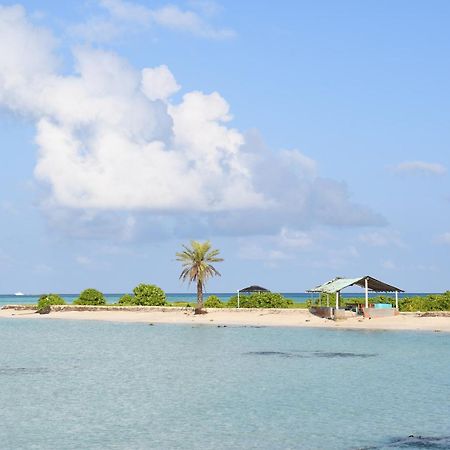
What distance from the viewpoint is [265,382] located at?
38.4m

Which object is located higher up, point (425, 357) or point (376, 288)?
point (376, 288)

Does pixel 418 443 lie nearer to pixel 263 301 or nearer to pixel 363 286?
pixel 363 286

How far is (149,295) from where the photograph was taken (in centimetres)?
10019

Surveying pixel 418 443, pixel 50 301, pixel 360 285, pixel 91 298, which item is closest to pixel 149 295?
pixel 91 298

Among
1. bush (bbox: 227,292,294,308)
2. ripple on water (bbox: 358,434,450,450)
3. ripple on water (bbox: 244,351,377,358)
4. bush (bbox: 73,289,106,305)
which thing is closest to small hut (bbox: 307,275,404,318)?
bush (bbox: 227,292,294,308)

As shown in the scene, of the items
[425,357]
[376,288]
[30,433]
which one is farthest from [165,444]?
[376,288]

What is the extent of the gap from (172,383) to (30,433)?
13.3 m

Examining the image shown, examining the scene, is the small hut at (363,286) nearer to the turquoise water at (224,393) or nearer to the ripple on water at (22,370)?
the turquoise water at (224,393)

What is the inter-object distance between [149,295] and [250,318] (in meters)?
18.7

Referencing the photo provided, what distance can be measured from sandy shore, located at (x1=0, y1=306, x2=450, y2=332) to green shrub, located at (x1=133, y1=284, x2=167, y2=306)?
2748mm

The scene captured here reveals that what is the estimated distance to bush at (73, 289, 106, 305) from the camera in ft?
348

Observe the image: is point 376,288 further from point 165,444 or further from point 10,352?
point 165,444

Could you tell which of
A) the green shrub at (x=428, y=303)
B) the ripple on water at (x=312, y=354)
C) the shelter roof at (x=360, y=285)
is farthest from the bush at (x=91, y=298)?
the ripple on water at (x=312, y=354)

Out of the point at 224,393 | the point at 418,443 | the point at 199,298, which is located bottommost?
the point at 418,443
